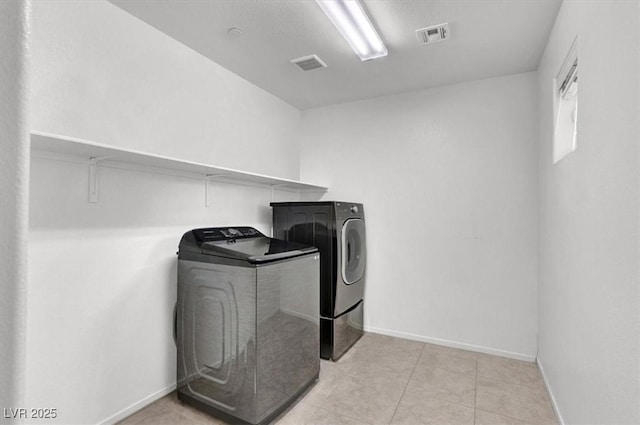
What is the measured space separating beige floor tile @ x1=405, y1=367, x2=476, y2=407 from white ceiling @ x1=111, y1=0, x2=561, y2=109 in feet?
8.53

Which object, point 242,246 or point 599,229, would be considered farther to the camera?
point 242,246

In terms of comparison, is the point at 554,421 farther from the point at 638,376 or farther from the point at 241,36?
the point at 241,36

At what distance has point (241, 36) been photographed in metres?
2.35

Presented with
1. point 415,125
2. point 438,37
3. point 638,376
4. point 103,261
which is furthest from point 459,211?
point 103,261

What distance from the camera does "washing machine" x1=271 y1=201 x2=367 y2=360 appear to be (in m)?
2.89

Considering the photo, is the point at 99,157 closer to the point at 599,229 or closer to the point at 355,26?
the point at 355,26

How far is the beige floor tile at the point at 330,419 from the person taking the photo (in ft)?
6.63

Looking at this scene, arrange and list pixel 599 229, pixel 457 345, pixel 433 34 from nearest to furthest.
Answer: pixel 599 229 < pixel 433 34 < pixel 457 345

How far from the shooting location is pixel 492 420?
2062mm

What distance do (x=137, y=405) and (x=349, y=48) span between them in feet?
9.65

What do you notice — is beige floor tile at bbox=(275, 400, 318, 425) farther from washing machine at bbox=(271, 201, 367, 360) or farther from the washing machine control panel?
the washing machine control panel

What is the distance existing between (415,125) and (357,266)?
1584 mm

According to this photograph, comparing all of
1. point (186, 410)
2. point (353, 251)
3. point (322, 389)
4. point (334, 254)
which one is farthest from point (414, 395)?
point (186, 410)

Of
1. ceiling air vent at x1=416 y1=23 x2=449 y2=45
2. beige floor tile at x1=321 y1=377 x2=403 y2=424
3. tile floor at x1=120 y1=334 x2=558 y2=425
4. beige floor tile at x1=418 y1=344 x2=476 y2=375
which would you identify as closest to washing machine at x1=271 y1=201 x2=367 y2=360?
tile floor at x1=120 y1=334 x2=558 y2=425
